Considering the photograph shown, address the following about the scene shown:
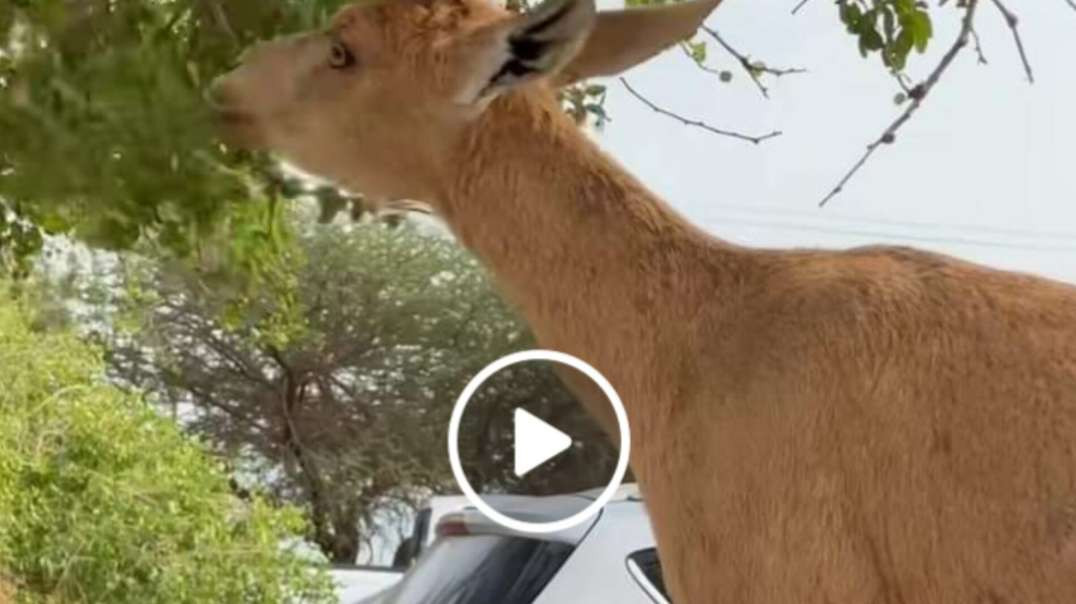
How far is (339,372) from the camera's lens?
7695 mm

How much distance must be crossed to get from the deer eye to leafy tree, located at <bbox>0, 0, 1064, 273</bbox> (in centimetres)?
12

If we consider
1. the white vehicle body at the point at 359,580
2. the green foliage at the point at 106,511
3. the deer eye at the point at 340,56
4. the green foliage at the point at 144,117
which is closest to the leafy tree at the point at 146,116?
the green foliage at the point at 144,117

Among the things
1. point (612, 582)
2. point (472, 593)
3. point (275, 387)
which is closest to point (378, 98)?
point (612, 582)

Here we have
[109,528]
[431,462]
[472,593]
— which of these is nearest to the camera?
[472,593]

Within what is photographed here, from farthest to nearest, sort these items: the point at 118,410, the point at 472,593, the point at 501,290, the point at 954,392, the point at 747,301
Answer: the point at 118,410 → the point at 472,593 → the point at 501,290 → the point at 747,301 → the point at 954,392

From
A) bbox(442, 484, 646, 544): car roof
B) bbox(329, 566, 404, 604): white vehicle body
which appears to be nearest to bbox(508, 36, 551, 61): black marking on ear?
bbox(442, 484, 646, 544): car roof

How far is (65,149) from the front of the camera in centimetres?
189

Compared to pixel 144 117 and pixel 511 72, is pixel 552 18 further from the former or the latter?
pixel 144 117

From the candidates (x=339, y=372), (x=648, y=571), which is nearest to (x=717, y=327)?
(x=648, y=571)

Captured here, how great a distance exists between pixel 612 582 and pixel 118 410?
7.23ft

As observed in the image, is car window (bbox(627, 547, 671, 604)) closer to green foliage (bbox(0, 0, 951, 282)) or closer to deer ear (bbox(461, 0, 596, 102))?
green foliage (bbox(0, 0, 951, 282))

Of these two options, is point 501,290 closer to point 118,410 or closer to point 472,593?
point 472,593

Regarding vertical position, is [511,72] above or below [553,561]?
above

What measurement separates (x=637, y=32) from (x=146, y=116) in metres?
0.44
